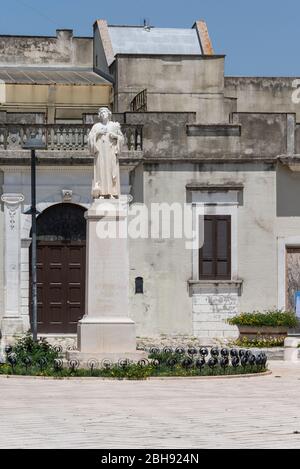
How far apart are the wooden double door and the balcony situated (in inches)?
97.4

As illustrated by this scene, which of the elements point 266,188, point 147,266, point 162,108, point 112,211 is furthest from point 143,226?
point 112,211

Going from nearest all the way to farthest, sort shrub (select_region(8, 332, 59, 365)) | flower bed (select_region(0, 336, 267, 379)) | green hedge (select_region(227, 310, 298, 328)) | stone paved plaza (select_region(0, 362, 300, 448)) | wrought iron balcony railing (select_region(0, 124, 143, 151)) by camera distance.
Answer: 1. stone paved plaza (select_region(0, 362, 300, 448))
2. flower bed (select_region(0, 336, 267, 379))
3. shrub (select_region(8, 332, 59, 365))
4. green hedge (select_region(227, 310, 298, 328))
5. wrought iron balcony railing (select_region(0, 124, 143, 151))

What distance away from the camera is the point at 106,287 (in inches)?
898

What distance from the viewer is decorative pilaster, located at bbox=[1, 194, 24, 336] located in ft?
103

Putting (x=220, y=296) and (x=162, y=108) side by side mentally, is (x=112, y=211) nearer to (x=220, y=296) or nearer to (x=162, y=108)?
(x=220, y=296)

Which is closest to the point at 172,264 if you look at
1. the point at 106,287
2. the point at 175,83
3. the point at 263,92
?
the point at 175,83

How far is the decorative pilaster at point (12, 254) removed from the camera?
31.4 meters

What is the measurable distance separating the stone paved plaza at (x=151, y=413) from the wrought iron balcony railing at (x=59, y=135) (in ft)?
39.3

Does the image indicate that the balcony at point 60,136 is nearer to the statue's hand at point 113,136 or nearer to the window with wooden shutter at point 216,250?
the window with wooden shutter at point 216,250

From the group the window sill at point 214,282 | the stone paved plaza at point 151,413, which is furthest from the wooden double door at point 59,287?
the stone paved plaza at point 151,413

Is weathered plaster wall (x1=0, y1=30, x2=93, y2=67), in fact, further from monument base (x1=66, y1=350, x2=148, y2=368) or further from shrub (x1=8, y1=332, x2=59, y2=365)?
monument base (x1=66, y1=350, x2=148, y2=368)

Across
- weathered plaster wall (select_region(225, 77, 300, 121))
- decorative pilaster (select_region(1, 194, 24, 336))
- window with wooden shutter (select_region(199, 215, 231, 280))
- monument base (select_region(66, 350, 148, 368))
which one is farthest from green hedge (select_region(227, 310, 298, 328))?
weathered plaster wall (select_region(225, 77, 300, 121))

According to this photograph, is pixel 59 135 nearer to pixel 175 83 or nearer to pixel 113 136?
pixel 175 83

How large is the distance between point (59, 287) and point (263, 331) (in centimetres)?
657
